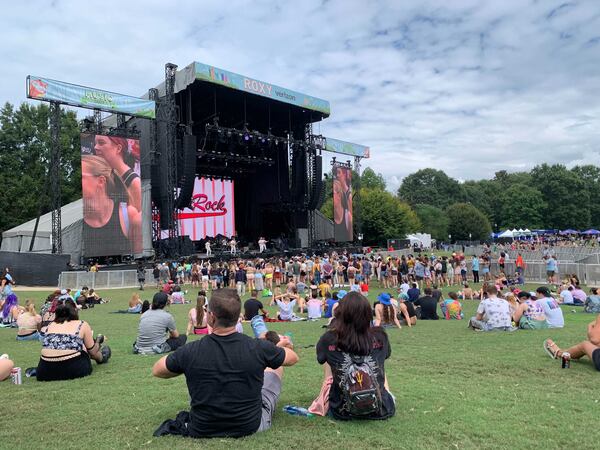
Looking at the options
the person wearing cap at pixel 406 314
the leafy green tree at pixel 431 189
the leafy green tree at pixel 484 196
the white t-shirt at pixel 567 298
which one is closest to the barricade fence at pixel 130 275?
the white t-shirt at pixel 567 298

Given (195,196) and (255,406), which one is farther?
(195,196)

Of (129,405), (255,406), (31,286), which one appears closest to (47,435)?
(129,405)

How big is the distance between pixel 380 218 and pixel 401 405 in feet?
155

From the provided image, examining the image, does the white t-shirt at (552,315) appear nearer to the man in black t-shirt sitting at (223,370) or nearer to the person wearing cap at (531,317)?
the person wearing cap at (531,317)

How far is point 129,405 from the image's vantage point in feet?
13.9

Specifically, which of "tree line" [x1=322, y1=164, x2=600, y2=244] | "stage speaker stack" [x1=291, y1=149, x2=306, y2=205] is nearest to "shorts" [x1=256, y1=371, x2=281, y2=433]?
"stage speaker stack" [x1=291, y1=149, x2=306, y2=205]

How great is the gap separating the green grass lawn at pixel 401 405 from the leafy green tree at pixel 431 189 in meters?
88.2

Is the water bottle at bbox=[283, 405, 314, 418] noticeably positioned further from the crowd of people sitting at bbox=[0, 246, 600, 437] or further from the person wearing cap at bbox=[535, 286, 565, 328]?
the person wearing cap at bbox=[535, 286, 565, 328]

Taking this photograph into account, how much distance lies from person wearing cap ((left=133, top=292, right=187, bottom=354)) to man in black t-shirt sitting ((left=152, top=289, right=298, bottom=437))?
3435 millimetres

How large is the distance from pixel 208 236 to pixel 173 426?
30088mm

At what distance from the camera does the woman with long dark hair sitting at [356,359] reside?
3.31 metres

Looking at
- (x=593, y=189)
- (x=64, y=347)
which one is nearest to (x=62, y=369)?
(x=64, y=347)

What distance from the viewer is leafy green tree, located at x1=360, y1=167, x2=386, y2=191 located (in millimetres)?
77525

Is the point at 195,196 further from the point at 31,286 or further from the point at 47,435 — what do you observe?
the point at 47,435
